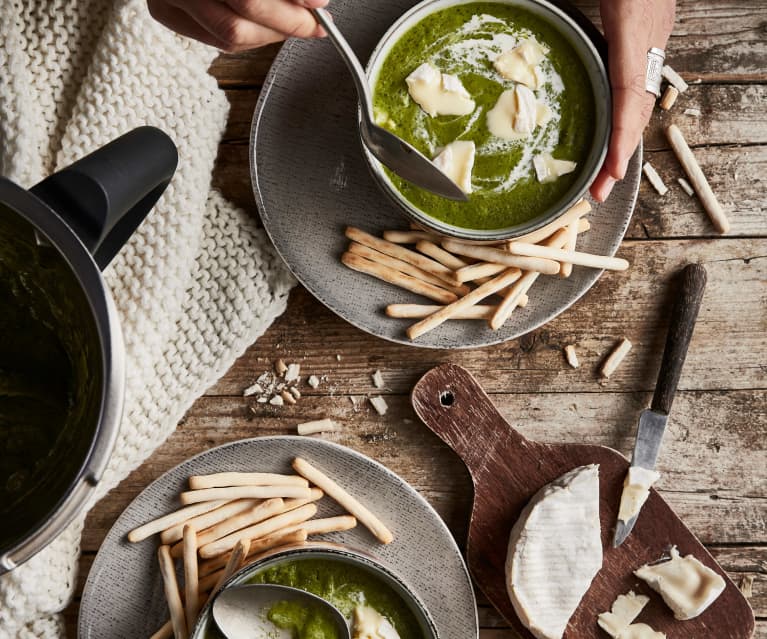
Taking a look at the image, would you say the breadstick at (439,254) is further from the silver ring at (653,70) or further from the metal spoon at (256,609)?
the metal spoon at (256,609)

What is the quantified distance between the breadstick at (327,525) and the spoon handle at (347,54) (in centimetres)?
89

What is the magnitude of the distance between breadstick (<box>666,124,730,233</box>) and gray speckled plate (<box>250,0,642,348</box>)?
0.65ft

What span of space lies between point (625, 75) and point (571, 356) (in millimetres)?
658

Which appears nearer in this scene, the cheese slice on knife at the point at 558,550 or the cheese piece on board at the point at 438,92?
the cheese piece on board at the point at 438,92

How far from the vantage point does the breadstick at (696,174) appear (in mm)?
1939

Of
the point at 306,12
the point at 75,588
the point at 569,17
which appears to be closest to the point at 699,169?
the point at 569,17

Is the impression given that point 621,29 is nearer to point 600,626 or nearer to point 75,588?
point 600,626

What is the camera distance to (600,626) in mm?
1897

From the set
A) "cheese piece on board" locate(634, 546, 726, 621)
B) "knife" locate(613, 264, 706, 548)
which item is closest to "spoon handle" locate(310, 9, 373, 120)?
"knife" locate(613, 264, 706, 548)

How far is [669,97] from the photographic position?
1.94 meters

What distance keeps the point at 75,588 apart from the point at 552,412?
1193 millimetres

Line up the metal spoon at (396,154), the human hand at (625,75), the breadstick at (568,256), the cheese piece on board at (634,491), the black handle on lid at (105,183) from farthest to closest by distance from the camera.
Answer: the cheese piece on board at (634,491)
the breadstick at (568,256)
the human hand at (625,75)
the metal spoon at (396,154)
the black handle on lid at (105,183)

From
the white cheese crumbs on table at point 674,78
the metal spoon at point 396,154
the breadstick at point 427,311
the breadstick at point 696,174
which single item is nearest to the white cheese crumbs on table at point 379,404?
the breadstick at point 427,311

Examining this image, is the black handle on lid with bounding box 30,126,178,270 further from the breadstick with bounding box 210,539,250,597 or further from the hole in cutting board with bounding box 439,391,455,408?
the hole in cutting board with bounding box 439,391,455,408
